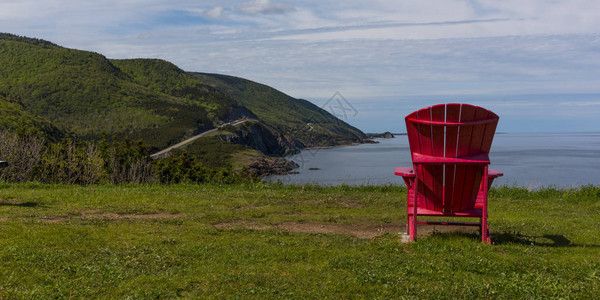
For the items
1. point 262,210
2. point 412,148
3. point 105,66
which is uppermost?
point 105,66

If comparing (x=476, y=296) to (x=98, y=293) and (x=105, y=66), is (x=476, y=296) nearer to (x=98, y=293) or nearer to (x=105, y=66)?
(x=98, y=293)

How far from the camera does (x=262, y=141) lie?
470ft

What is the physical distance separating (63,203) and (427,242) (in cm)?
758

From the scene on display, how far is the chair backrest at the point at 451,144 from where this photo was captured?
675 centimetres

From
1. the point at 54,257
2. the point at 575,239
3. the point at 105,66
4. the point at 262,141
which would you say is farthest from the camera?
the point at 105,66

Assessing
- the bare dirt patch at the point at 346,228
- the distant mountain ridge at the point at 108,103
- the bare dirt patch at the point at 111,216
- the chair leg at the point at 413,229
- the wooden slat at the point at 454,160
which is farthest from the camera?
the distant mountain ridge at the point at 108,103

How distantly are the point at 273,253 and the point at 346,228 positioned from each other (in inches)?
102

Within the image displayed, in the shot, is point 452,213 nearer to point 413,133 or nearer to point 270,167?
point 413,133

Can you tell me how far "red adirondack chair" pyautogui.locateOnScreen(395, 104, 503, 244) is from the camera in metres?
6.76

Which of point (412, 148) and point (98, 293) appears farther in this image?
point (412, 148)

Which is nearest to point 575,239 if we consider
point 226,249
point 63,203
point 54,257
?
point 226,249

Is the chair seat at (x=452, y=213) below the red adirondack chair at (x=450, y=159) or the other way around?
below

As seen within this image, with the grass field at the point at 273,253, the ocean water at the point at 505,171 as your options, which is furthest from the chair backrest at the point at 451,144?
the ocean water at the point at 505,171

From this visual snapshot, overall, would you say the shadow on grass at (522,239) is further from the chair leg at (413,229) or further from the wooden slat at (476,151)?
the wooden slat at (476,151)
